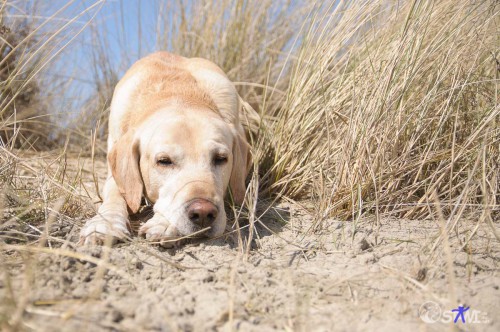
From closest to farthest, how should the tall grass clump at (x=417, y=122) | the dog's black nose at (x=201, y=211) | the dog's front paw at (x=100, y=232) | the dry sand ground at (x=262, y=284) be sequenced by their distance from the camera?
the dry sand ground at (x=262, y=284)
the dog's front paw at (x=100, y=232)
the dog's black nose at (x=201, y=211)
the tall grass clump at (x=417, y=122)

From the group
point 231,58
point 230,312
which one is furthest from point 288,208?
point 231,58

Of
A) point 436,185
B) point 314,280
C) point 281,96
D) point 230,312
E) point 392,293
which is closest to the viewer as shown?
point 230,312

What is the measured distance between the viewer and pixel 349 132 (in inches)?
101

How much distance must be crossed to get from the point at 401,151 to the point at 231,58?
2.89 metres

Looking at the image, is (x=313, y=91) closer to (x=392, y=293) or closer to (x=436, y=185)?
(x=436, y=185)

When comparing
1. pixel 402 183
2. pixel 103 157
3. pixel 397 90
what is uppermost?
pixel 397 90

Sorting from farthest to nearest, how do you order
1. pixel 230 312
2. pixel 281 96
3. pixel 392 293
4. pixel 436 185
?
pixel 281 96 < pixel 436 185 < pixel 392 293 < pixel 230 312

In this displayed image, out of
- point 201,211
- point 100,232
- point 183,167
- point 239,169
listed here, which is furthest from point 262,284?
point 239,169

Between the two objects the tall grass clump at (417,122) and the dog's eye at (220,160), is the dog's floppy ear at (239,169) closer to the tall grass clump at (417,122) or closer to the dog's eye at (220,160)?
the dog's eye at (220,160)

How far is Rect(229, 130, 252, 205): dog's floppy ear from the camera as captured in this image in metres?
2.77

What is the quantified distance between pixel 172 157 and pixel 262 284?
0.99 meters

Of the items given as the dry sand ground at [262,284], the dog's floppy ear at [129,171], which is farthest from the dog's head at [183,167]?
the dry sand ground at [262,284]

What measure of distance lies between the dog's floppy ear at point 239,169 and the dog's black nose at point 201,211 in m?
0.54

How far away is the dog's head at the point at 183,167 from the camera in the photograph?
225cm
